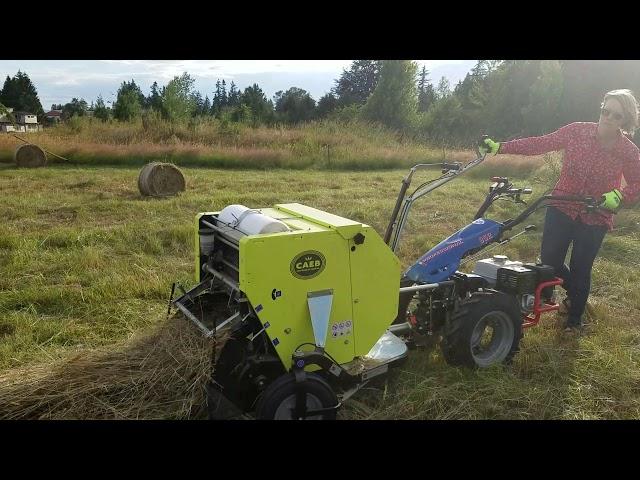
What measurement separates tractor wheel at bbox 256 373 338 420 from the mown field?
1.58ft

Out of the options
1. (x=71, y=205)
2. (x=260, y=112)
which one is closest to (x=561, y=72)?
(x=260, y=112)

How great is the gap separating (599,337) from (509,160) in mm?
13369

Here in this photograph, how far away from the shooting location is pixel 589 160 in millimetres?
4422

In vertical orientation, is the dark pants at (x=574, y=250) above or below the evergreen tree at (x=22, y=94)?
below

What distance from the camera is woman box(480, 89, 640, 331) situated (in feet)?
13.8

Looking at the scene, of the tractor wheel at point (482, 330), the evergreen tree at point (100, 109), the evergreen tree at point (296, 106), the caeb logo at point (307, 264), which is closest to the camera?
the caeb logo at point (307, 264)

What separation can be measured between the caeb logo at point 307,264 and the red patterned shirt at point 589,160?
2.09 meters

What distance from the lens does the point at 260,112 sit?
3716 centimetres

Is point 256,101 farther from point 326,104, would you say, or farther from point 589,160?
point 589,160

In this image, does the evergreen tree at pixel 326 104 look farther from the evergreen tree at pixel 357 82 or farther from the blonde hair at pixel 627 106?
the blonde hair at pixel 627 106

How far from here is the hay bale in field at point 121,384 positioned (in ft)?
10.1

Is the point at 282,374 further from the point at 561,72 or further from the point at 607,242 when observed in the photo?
the point at 561,72

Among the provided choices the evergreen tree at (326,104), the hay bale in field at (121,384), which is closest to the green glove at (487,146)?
the hay bale in field at (121,384)

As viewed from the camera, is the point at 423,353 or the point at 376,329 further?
the point at 423,353
